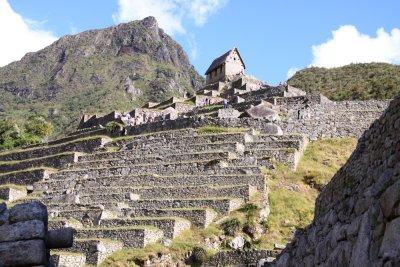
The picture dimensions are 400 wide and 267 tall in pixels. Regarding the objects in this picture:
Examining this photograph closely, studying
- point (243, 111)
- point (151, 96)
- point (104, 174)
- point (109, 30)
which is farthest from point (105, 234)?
point (109, 30)

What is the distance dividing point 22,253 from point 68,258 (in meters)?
14.2

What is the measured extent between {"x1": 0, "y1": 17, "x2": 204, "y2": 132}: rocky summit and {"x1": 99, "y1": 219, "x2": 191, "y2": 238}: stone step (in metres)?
75.4

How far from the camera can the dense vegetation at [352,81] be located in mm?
45750

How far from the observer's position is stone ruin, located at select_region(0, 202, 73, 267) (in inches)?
299

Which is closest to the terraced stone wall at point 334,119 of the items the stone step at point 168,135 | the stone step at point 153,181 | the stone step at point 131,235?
the stone step at point 168,135

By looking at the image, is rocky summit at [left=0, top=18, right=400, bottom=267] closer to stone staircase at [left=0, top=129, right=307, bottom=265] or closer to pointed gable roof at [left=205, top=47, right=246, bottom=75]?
stone staircase at [left=0, top=129, right=307, bottom=265]

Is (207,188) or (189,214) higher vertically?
(207,188)

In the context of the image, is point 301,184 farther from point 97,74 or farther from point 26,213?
Result: point 97,74

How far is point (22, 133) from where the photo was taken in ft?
177

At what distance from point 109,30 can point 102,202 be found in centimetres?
15153

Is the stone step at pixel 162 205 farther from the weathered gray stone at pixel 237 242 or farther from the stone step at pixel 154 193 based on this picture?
the weathered gray stone at pixel 237 242

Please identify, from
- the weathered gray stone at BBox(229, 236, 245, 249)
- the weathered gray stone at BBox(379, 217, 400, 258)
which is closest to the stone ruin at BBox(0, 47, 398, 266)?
the weathered gray stone at BBox(229, 236, 245, 249)

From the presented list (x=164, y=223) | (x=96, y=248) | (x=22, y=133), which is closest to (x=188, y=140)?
(x=164, y=223)

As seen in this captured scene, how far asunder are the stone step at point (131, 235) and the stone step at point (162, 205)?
2064 mm
